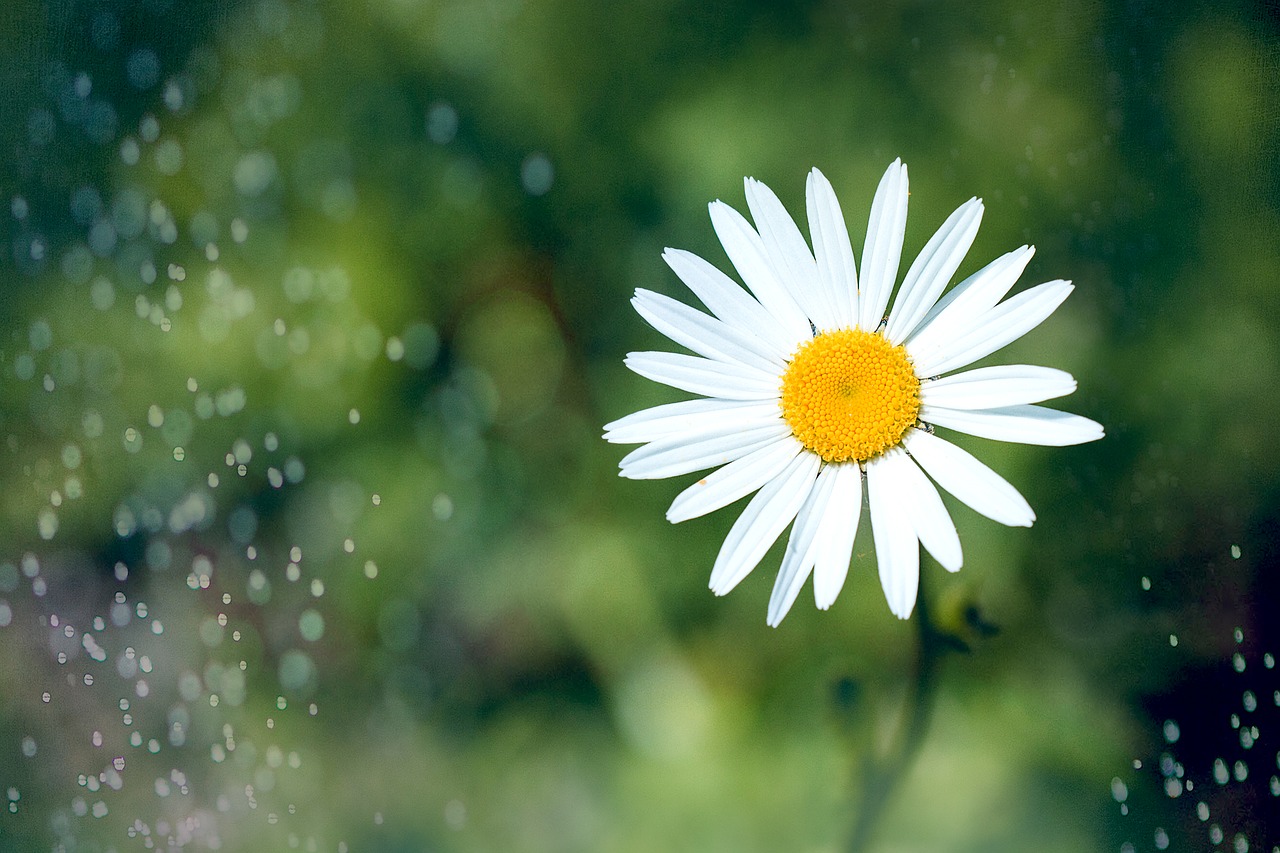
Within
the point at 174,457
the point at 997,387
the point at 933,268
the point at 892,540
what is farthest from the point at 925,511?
the point at 174,457

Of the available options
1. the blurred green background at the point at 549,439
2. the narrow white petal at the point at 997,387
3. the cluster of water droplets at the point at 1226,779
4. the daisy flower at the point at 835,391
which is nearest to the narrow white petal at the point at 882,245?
the daisy flower at the point at 835,391

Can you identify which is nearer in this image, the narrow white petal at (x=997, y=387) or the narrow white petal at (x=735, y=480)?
the narrow white petal at (x=997, y=387)

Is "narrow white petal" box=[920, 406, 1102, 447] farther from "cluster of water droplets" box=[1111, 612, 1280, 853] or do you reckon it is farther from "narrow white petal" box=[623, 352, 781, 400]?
"cluster of water droplets" box=[1111, 612, 1280, 853]

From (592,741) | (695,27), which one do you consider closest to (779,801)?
(592,741)

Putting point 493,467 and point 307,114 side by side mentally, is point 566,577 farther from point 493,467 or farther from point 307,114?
point 307,114

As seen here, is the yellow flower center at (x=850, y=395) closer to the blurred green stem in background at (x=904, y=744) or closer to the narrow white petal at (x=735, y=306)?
the narrow white petal at (x=735, y=306)
